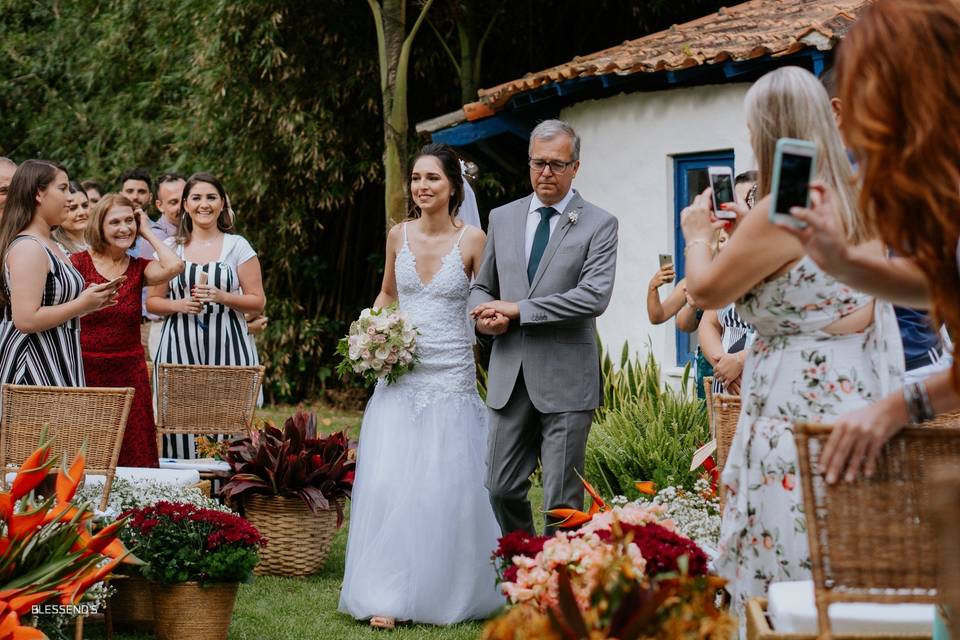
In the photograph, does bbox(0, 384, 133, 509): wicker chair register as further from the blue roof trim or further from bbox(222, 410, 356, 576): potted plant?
the blue roof trim

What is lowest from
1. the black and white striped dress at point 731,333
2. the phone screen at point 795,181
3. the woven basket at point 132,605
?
A: the woven basket at point 132,605

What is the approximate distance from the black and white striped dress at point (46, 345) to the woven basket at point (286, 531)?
127cm

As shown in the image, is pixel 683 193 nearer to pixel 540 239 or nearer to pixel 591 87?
pixel 591 87

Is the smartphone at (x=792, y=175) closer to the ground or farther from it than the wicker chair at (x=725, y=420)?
farther from it

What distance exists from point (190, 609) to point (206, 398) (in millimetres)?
2229

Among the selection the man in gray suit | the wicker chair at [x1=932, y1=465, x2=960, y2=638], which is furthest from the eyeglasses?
the wicker chair at [x1=932, y1=465, x2=960, y2=638]

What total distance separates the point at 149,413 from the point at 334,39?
8621 mm

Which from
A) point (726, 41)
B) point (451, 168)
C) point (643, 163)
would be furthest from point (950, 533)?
point (643, 163)

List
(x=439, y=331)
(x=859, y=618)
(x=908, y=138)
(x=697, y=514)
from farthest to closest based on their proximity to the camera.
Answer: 1. (x=439, y=331)
2. (x=697, y=514)
3. (x=859, y=618)
4. (x=908, y=138)

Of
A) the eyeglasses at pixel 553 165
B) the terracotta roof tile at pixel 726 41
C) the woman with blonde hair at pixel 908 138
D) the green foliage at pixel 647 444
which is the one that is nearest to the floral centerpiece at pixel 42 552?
the woman with blonde hair at pixel 908 138

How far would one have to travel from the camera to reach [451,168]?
256 inches

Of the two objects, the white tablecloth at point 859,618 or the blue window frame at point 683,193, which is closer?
the white tablecloth at point 859,618

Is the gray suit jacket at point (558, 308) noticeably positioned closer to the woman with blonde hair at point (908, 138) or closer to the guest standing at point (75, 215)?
the woman with blonde hair at point (908, 138)

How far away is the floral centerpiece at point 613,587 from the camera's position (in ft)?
8.63
